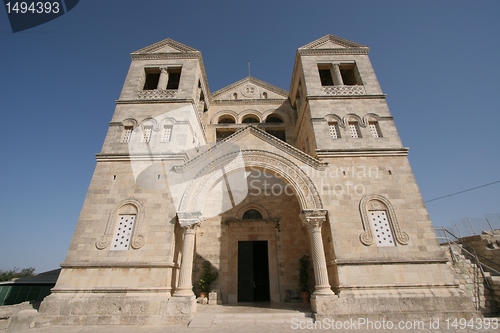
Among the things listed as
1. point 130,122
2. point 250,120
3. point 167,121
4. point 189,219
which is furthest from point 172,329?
point 250,120

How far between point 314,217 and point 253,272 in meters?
5.29

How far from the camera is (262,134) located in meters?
11.7

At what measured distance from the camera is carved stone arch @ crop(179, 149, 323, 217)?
10172mm

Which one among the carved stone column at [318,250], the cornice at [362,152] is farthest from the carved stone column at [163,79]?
the carved stone column at [318,250]

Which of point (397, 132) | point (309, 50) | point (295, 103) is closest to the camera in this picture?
point (397, 132)

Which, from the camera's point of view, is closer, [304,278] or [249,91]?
[304,278]

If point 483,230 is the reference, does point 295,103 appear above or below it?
above

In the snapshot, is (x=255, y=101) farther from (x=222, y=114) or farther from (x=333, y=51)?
(x=333, y=51)

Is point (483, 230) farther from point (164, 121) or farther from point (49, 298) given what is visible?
point (49, 298)

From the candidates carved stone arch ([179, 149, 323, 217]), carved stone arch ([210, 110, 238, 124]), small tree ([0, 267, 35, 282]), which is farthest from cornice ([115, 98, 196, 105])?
small tree ([0, 267, 35, 282])

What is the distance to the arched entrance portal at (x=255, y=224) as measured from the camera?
10236 mm

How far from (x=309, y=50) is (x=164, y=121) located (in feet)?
34.0

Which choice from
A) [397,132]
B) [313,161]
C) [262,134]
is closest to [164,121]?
[262,134]

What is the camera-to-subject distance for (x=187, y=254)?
9.42 meters
